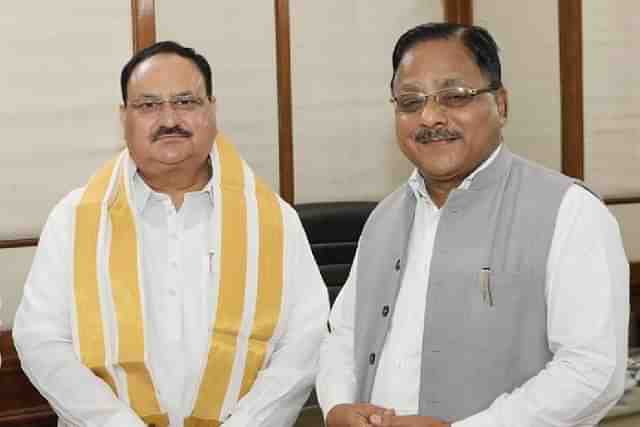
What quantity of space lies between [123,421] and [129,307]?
0.31 meters

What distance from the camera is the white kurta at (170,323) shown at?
2572mm

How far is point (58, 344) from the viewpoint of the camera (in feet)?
8.52

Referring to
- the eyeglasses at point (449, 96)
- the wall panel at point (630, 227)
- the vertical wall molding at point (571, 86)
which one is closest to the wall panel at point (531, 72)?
the vertical wall molding at point (571, 86)

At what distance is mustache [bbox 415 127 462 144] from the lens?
2.11m

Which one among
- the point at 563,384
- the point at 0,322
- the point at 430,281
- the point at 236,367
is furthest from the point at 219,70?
the point at 563,384

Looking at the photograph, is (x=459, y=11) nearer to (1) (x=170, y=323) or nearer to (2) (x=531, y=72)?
(2) (x=531, y=72)

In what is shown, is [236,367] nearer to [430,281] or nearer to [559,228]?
[430,281]

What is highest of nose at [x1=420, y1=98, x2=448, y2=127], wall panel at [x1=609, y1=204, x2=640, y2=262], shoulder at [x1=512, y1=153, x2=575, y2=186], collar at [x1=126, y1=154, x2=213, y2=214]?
nose at [x1=420, y1=98, x2=448, y2=127]

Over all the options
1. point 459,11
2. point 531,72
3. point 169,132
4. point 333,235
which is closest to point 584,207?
point 169,132

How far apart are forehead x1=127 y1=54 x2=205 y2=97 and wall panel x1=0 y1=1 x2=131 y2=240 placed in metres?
1.49

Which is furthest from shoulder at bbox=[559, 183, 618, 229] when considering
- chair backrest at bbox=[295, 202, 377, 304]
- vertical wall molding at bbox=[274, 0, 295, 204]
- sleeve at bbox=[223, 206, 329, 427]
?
vertical wall molding at bbox=[274, 0, 295, 204]

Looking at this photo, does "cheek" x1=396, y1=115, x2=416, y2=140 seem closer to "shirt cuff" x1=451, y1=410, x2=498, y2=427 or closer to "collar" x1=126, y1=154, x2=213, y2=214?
"shirt cuff" x1=451, y1=410, x2=498, y2=427

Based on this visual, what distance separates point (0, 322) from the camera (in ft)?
12.6

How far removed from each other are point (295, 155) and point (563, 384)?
2.91 meters
